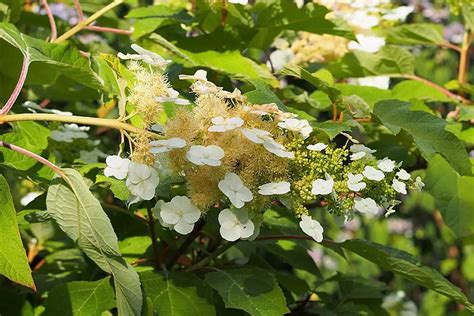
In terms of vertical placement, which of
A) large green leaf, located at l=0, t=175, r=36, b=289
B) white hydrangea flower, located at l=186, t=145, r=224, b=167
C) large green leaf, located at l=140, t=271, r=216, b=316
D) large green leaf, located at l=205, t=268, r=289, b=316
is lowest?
large green leaf, located at l=140, t=271, r=216, b=316

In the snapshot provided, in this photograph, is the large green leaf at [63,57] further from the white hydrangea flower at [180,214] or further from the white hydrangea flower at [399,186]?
the white hydrangea flower at [399,186]

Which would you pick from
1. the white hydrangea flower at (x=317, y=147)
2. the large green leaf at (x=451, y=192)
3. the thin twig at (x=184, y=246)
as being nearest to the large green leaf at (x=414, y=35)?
the large green leaf at (x=451, y=192)

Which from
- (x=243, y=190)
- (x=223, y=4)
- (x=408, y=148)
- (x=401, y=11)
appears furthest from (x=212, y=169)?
(x=401, y=11)

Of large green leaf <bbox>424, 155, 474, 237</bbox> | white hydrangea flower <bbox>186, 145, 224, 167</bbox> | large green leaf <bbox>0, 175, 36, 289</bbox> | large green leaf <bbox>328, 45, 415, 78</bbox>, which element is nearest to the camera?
white hydrangea flower <bbox>186, 145, 224, 167</bbox>

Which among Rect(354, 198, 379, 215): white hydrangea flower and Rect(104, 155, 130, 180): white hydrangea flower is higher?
Rect(104, 155, 130, 180): white hydrangea flower

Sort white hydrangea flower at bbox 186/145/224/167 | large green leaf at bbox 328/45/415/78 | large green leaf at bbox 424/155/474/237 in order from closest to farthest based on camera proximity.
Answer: white hydrangea flower at bbox 186/145/224/167, large green leaf at bbox 424/155/474/237, large green leaf at bbox 328/45/415/78

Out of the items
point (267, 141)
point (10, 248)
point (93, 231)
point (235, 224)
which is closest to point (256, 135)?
point (267, 141)

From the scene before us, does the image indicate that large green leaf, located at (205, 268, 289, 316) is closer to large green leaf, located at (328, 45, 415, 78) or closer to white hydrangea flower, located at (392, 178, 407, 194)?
white hydrangea flower, located at (392, 178, 407, 194)

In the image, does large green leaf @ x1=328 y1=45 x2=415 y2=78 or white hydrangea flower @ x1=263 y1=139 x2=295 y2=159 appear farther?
large green leaf @ x1=328 y1=45 x2=415 y2=78

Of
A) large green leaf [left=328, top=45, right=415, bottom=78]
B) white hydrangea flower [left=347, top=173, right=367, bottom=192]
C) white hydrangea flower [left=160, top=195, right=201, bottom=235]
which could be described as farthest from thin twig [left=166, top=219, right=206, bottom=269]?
large green leaf [left=328, top=45, right=415, bottom=78]
